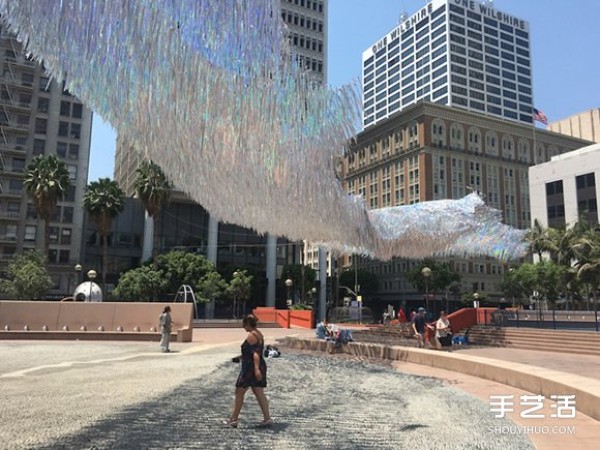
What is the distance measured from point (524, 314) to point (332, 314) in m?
22.9

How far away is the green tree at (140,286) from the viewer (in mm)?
54656

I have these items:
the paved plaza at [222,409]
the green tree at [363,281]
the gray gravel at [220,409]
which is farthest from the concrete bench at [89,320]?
the green tree at [363,281]

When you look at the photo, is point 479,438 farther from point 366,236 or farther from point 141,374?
point 366,236

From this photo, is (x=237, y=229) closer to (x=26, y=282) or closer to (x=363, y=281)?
(x=363, y=281)

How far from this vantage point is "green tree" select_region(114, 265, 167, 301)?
179 feet

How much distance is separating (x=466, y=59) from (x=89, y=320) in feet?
425

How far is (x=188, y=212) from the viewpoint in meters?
75.4

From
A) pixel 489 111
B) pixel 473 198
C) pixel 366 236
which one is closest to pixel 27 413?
pixel 366 236

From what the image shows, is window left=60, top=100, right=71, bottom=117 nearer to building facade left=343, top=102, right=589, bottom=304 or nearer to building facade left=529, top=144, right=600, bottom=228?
building facade left=343, top=102, right=589, bottom=304

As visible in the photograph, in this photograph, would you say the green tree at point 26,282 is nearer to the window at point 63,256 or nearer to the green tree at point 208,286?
the green tree at point 208,286

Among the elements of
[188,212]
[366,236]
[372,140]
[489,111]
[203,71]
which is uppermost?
[489,111]

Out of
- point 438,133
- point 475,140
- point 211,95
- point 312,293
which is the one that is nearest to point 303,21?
point 438,133

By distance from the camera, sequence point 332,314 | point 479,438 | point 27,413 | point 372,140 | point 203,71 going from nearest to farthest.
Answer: point 479,438 → point 27,413 → point 203,71 → point 332,314 → point 372,140

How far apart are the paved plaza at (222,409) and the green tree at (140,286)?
135ft
